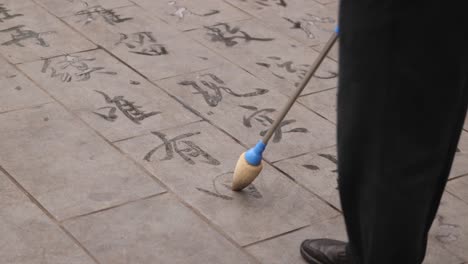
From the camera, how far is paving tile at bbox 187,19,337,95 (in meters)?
4.05

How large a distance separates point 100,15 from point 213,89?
0.91 m

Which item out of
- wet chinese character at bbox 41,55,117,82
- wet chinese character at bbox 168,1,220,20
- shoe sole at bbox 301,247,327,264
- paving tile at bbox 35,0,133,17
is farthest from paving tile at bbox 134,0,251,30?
shoe sole at bbox 301,247,327,264

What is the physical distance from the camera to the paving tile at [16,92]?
144 inches

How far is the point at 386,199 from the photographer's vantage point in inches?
93.1

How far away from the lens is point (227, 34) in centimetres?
443

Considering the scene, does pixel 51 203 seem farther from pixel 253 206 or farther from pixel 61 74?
pixel 61 74

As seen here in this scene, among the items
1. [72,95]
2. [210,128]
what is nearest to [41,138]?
[72,95]

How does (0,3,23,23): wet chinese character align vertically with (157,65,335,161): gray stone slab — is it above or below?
below

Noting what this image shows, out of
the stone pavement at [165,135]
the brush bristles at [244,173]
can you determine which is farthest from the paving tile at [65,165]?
the brush bristles at [244,173]

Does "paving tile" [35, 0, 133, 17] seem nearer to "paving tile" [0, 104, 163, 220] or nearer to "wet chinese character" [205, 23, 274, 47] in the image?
"wet chinese character" [205, 23, 274, 47]

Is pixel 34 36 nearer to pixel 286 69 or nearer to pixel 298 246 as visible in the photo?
pixel 286 69

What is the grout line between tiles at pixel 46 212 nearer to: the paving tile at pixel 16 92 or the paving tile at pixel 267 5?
the paving tile at pixel 16 92

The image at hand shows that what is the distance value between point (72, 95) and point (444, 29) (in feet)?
6.22

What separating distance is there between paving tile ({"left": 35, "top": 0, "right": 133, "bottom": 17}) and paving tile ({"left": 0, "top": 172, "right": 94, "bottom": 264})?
63.6 inches
